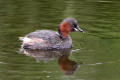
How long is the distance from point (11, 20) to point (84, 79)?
15.8 feet

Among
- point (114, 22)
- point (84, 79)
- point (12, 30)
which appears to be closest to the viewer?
point (84, 79)

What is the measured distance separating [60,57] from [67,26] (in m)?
1.19

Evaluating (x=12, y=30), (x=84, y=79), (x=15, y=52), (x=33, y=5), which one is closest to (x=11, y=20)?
(x=12, y=30)

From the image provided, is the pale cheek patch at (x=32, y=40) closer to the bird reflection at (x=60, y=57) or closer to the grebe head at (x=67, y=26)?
the bird reflection at (x=60, y=57)

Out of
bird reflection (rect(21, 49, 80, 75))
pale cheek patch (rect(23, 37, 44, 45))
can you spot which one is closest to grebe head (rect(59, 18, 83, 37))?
bird reflection (rect(21, 49, 80, 75))

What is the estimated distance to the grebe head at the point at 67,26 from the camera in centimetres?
993

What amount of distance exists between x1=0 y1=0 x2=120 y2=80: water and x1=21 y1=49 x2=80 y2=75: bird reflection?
0.17ft

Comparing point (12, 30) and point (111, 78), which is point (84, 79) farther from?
point (12, 30)

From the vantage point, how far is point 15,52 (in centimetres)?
908

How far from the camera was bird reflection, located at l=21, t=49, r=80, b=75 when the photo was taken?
27.0ft

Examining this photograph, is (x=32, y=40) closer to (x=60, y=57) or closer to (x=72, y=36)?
(x=60, y=57)

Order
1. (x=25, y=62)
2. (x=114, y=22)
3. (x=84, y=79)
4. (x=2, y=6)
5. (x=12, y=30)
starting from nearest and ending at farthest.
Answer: (x=84, y=79), (x=25, y=62), (x=12, y=30), (x=114, y=22), (x=2, y=6)

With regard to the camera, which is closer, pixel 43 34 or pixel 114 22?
pixel 43 34

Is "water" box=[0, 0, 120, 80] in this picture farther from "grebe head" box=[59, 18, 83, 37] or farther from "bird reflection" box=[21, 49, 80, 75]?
"grebe head" box=[59, 18, 83, 37]
